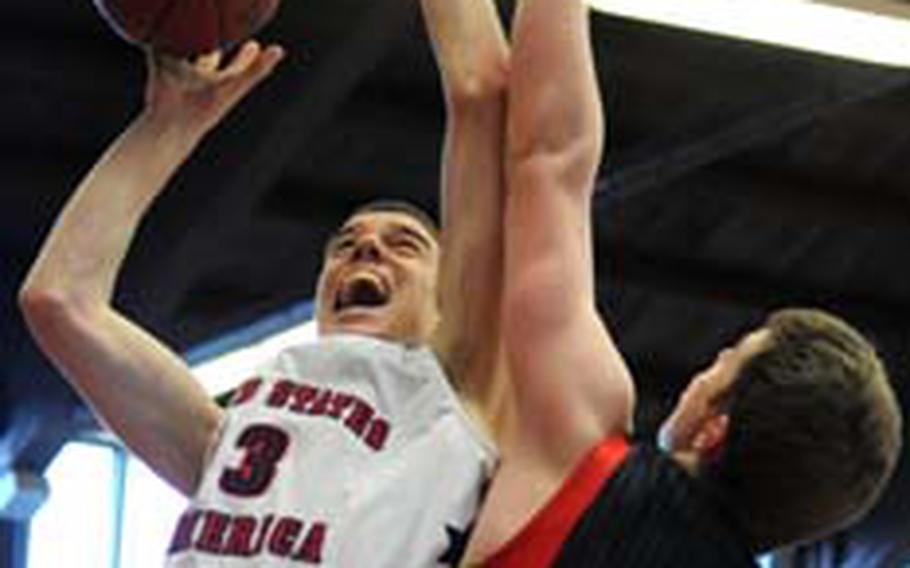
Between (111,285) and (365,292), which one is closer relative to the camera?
(111,285)

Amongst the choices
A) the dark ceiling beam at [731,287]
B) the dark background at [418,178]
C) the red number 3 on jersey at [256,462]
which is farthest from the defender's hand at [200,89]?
the dark ceiling beam at [731,287]

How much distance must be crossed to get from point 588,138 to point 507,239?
0.16m

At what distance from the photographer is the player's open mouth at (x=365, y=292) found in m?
3.31

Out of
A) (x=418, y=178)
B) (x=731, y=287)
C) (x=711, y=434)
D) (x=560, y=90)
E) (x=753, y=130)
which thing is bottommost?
(x=731, y=287)

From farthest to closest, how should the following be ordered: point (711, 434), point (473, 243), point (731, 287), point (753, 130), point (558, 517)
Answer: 1. point (731, 287)
2. point (753, 130)
3. point (473, 243)
4. point (711, 434)
5. point (558, 517)

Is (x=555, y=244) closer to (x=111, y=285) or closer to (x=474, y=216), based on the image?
(x=474, y=216)

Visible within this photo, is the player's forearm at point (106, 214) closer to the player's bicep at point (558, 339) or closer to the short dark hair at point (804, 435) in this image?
the player's bicep at point (558, 339)

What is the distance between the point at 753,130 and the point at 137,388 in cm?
437

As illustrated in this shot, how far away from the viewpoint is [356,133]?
7715mm

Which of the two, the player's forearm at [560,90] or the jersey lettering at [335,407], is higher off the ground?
the player's forearm at [560,90]

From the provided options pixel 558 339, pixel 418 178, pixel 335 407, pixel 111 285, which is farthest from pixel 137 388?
pixel 418 178

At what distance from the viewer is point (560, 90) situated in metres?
3.00

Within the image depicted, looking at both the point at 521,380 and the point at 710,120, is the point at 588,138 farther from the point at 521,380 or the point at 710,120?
the point at 710,120

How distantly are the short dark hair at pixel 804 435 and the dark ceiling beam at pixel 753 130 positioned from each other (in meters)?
3.82
